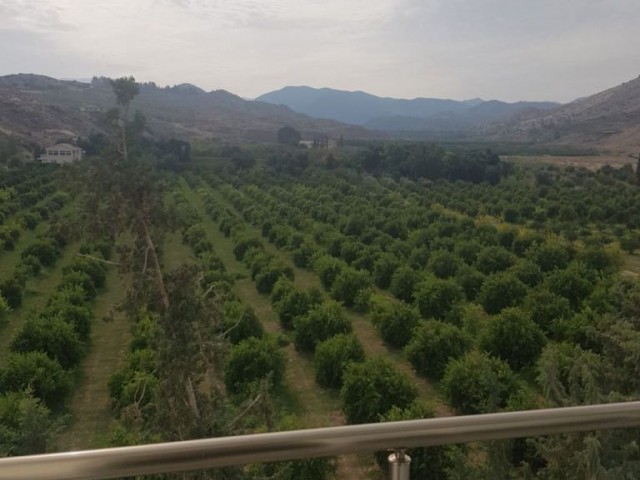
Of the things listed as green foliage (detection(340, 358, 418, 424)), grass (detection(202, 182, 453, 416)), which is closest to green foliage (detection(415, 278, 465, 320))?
grass (detection(202, 182, 453, 416))

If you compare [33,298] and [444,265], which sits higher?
[444,265]

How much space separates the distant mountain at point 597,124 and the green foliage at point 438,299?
89.3 meters

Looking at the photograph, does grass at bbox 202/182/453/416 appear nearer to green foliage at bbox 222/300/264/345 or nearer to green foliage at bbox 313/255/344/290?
green foliage at bbox 313/255/344/290

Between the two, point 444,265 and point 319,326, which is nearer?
point 319,326

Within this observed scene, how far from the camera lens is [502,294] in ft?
53.2

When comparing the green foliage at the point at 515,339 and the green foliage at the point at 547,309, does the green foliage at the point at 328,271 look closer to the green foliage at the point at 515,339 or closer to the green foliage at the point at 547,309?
the green foliage at the point at 547,309

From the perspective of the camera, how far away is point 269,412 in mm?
6910

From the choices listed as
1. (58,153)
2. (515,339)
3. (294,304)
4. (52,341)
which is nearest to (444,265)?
(294,304)

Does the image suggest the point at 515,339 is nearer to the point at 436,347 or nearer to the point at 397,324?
the point at 436,347

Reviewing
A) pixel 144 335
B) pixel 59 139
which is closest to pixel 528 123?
pixel 59 139

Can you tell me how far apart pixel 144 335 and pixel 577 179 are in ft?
162

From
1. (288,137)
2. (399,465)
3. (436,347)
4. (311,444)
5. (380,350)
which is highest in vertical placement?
(311,444)

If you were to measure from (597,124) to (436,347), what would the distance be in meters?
125

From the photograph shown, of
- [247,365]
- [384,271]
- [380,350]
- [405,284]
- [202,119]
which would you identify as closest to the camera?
[247,365]
